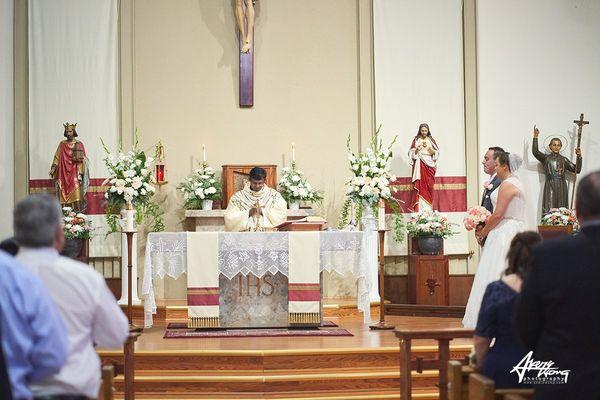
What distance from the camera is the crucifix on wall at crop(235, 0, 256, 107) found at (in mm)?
10844

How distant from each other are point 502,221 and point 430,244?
2915mm

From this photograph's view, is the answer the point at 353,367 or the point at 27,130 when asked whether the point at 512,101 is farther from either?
the point at 27,130

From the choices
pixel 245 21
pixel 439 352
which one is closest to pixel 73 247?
pixel 245 21

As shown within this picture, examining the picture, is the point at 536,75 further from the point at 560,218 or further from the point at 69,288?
the point at 69,288

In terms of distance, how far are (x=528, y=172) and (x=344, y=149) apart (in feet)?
8.00

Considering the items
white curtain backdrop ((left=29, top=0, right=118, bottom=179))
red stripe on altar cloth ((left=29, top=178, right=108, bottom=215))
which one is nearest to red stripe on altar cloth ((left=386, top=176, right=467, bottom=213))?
red stripe on altar cloth ((left=29, top=178, right=108, bottom=215))

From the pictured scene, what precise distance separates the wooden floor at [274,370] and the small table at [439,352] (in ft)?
3.98

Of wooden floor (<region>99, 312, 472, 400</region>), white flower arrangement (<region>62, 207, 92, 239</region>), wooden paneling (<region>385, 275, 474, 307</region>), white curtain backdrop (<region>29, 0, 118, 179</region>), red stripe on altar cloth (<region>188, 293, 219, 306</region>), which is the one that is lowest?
wooden floor (<region>99, 312, 472, 400</region>)

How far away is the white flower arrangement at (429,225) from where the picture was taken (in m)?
10.3

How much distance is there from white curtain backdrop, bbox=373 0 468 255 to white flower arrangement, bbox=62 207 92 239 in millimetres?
3952

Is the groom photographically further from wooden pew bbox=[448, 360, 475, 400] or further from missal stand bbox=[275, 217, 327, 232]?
wooden pew bbox=[448, 360, 475, 400]

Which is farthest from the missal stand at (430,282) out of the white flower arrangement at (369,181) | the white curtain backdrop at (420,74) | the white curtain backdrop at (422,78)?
the white curtain backdrop at (420,74)

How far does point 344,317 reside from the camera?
32.1ft

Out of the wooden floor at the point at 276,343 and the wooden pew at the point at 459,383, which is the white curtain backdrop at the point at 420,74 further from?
the wooden pew at the point at 459,383
